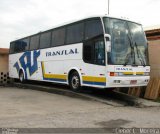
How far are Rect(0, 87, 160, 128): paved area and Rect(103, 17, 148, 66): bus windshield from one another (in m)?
1.99

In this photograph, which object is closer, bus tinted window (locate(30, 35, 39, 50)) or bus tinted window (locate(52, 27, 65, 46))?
bus tinted window (locate(52, 27, 65, 46))

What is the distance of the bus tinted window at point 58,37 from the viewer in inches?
609

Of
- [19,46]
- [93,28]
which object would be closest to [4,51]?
[19,46]

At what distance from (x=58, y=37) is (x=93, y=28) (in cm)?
317

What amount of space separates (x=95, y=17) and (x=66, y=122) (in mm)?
5854

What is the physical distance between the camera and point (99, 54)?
41.3 ft

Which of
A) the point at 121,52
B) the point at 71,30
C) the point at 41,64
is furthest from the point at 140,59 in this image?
the point at 41,64

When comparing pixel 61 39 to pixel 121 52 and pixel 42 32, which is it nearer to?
pixel 42 32

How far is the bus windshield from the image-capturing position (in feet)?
40.6

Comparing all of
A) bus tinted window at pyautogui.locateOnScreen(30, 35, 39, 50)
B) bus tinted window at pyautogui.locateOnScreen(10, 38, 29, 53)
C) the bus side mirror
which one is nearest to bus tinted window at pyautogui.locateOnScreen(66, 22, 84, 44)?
the bus side mirror

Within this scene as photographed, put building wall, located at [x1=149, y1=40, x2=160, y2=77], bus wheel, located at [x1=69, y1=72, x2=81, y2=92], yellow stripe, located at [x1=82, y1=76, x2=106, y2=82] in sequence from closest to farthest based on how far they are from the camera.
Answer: yellow stripe, located at [x1=82, y1=76, x2=106, y2=82] < bus wheel, located at [x1=69, y1=72, x2=81, y2=92] < building wall, located at [x1=149, y1=40, x2=160, y2=77]

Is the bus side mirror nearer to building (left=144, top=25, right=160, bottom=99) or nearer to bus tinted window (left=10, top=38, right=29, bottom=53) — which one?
building (left=144, top=25, right=160, bottom=99)

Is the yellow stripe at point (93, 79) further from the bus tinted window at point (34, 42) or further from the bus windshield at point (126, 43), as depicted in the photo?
the bus tinted window at point (34, 42)

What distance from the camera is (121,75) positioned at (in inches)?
487
